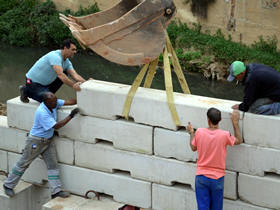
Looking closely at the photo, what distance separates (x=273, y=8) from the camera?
14.1 meters

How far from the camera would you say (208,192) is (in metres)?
5.68

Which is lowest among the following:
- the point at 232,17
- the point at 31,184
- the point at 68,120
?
the point at 31,184

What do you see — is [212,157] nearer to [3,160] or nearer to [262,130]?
[262,130]

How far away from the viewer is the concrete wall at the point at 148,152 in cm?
576

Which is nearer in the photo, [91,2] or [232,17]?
[232,17]

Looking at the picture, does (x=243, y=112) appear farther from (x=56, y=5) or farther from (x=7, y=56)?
(x=56, y=5)

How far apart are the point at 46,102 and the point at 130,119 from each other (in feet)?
3.34

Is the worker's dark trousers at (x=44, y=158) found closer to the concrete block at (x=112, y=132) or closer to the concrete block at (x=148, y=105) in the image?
the concrete block at (x=112, y=132)

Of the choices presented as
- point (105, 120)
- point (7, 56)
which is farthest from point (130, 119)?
point (7, 56)

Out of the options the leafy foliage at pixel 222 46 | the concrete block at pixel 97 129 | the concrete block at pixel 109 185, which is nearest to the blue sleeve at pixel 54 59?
the concrete block at pixel 97 129

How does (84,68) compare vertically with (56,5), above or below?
below

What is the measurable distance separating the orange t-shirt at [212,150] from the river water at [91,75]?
23.6ft

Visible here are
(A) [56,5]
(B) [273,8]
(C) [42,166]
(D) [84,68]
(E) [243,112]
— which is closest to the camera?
(E) [243,112]

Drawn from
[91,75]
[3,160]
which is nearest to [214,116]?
[3,160]
